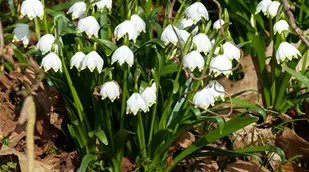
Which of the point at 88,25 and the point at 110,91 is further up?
the point at 88,25

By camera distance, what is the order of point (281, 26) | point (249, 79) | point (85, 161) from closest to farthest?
point (85, 161)
point (281, 26)
point (249, 79)

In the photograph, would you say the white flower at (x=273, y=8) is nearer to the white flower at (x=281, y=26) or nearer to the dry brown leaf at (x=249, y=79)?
the white flower at (x=281, y=26)

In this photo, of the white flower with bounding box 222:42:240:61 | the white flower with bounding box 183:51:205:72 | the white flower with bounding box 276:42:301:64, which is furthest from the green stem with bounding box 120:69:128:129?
the white flower with bounding box 276:42:301:64

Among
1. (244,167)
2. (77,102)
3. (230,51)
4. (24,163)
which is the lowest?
(244,167)

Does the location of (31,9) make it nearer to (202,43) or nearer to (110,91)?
(110,91)

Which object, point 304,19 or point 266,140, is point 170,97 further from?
point 304,19

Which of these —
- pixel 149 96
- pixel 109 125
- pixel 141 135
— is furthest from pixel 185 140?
pixel 149 96

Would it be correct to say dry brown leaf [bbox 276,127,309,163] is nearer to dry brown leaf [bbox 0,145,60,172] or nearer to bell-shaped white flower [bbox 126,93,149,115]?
bell-shaped white flower [bbox 126,93,149,115]

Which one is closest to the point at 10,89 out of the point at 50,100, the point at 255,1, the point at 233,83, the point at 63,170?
the point at 50,100
